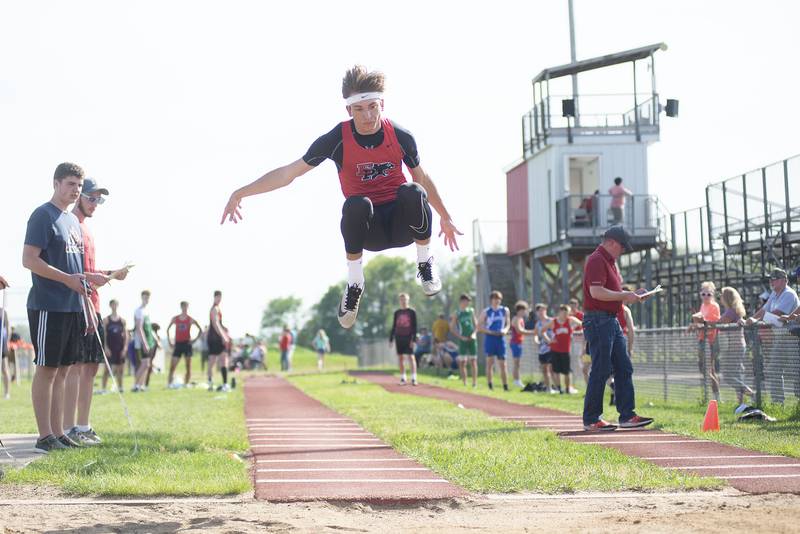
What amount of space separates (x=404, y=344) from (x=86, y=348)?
13489 millimetres

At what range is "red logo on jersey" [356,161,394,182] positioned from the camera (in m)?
7.60

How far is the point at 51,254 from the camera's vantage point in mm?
Answer: 9195

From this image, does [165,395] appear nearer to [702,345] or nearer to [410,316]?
[410,316]

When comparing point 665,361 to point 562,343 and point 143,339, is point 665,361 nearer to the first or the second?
point 562,343

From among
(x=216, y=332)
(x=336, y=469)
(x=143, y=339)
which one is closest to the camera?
(x=336, y=469)

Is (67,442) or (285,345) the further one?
(285,345)

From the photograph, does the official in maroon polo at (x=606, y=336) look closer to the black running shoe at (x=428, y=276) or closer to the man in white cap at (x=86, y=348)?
the black running shoe at (x=428, y=276)

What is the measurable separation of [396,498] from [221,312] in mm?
15623

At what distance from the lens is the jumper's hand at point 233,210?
25.6 ft

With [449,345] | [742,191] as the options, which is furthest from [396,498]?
[449,345]

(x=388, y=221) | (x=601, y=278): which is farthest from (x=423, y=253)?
(x=601, y=278)

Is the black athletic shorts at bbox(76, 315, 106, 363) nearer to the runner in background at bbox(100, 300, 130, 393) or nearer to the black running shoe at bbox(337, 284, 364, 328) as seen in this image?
the black running shoe at bbox(337, 284, 364, 328)

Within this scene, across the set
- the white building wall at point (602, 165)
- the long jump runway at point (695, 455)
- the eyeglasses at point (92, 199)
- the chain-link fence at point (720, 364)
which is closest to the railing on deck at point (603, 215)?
the white building wall at point (602, 165)

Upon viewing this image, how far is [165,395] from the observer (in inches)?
837
